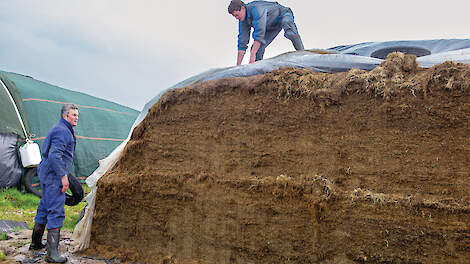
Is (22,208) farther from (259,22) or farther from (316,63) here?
(316,63)

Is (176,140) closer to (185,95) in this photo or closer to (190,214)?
(185,95)

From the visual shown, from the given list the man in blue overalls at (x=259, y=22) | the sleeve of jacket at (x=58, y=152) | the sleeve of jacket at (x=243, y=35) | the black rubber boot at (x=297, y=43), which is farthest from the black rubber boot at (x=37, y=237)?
the black rubber boot at (x=297, y=43)

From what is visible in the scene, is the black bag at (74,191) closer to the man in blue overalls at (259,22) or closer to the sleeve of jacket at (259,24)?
the man in blue overalls at (259,22)

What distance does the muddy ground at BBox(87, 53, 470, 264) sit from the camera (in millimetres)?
2619

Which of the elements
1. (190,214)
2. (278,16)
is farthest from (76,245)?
(278,16)

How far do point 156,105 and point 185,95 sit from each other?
391 mm

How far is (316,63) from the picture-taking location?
3.46 meters

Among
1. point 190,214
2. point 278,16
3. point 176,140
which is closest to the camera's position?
point 190,214

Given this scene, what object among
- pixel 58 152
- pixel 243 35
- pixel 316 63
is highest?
pixel 243 35

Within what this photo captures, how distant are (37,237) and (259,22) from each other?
3754 millimetres

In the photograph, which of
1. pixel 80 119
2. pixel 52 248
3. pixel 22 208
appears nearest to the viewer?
pixel 52 248

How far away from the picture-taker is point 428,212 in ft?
8.37

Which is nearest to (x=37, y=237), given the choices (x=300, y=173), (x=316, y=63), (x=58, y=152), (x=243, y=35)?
(x=58, y=152)

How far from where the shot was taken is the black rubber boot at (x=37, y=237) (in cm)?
369
